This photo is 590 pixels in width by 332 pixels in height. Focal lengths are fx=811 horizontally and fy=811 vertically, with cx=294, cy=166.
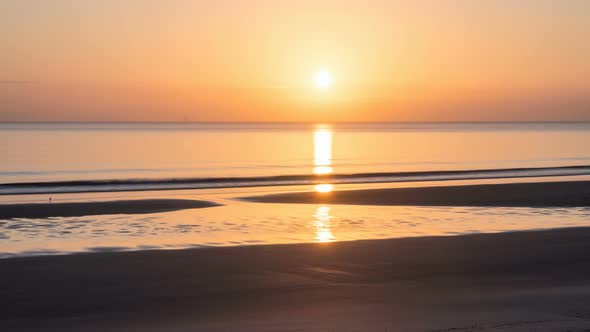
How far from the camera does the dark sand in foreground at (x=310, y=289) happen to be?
9.62 meters

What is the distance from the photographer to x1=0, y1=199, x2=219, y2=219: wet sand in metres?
23.5

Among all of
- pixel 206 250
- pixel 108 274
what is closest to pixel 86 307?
pixel 108 274

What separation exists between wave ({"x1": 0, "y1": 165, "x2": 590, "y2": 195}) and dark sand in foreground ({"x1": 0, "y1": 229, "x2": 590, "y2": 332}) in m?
20.8

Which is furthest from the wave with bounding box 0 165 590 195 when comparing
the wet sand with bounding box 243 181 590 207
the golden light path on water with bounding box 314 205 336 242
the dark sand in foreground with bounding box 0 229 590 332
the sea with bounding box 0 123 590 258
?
the dark sand in foreground with bounding box 0 229 590 332

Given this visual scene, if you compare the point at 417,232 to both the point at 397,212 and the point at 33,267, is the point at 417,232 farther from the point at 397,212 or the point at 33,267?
the point at 33,267

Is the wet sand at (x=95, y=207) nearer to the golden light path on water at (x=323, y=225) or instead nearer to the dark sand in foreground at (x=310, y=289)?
the golden light path on water at (x=323, y=225)

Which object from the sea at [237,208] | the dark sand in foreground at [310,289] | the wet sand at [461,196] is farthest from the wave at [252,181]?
the dark sand in foreground at [310,289]

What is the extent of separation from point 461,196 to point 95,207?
13.2 m

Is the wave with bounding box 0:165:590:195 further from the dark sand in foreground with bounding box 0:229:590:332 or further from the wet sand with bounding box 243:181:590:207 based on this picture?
the dark sand in foreground with bounding box 0:229:590:332

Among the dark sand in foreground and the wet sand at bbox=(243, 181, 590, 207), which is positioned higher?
the wet sand at bbox=(243, 181, 590, 207)

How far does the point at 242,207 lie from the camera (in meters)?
26.0

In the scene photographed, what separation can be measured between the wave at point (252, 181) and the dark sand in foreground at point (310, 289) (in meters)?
20.8

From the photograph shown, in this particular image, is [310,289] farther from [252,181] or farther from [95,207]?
[252,181]

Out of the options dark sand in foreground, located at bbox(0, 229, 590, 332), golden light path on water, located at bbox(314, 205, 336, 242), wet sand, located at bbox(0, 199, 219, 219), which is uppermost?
wet sand, located at bbox(0, 199, 219, 219)
